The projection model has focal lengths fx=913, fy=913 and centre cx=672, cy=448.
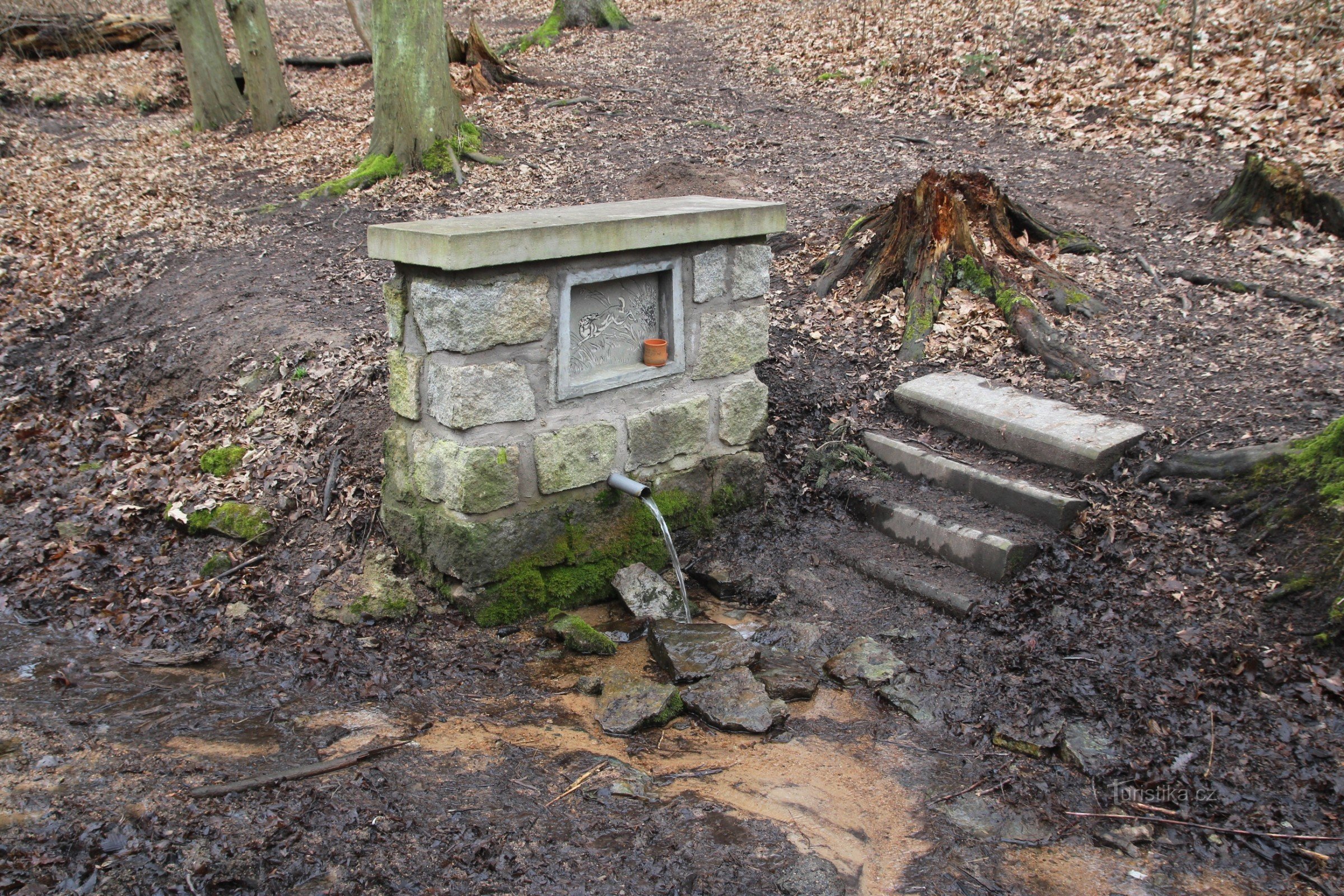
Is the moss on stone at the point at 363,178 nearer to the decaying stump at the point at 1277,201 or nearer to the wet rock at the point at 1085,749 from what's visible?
the decaying stump at the point at 1277,201

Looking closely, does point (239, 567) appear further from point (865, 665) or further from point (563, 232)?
point (865, 665)

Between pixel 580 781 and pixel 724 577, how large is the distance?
65.0 inches

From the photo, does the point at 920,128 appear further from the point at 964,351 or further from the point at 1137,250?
the point at 964,351

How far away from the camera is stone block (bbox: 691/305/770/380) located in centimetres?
468

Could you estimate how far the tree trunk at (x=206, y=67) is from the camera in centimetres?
1105

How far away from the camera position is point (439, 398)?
157 inches

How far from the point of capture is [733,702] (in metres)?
3.56

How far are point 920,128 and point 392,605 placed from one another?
794 centimetres

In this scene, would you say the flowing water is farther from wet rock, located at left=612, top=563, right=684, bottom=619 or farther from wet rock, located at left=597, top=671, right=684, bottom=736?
wet rock, located at left=597, top=671, right=684, bottom=736

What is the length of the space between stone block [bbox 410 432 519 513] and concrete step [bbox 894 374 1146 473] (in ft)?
8.07

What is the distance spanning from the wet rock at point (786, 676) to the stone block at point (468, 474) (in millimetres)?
1346

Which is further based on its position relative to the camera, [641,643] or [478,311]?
[641,643]

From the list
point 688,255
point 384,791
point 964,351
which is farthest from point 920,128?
point 384,791

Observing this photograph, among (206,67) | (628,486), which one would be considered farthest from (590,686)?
(206,67)
